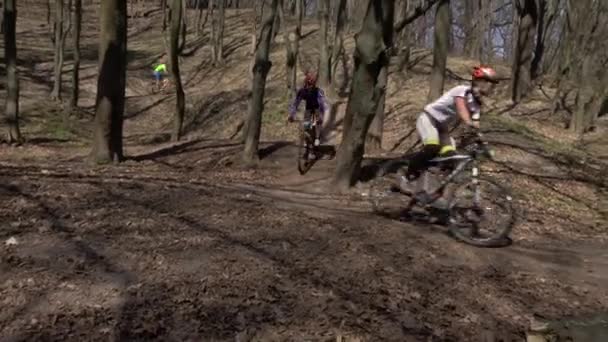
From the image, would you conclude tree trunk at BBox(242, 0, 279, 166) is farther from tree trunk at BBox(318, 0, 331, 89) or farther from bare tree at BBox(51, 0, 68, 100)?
bare tree at BBox(51, 0, 68, 100)

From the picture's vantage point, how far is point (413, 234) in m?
8.19

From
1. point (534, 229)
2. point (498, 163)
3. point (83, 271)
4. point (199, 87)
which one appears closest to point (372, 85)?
point (534, 229)

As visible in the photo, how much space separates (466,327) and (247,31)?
42849 millimetres

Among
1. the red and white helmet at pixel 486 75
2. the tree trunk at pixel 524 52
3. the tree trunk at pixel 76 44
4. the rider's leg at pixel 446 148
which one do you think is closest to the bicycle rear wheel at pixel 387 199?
the rider's leg at pixel 446 148

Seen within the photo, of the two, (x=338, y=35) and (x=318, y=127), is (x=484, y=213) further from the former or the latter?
(x=338, y=35)

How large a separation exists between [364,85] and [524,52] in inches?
624

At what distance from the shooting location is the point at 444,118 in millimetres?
8414

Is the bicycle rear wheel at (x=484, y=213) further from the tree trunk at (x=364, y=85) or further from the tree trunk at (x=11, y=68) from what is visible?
the tree trunk at (x=11, y=68)

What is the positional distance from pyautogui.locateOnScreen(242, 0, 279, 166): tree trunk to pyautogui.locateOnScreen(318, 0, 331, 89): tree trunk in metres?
10.1

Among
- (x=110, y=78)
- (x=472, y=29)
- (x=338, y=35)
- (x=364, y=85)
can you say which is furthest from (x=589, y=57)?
(x=472, y=29)

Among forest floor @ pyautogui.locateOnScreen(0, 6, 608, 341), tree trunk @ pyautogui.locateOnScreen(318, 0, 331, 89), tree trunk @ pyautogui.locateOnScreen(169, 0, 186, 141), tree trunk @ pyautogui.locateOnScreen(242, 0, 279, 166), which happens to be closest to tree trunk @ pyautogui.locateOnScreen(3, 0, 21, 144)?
tree trunk @ pyautogui.locateOnScreen(169, 0, 186, 141)

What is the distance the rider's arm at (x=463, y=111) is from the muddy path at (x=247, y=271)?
5.15ft

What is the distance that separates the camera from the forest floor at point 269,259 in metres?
5.06

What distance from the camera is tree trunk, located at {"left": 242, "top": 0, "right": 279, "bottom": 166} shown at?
1319cm
